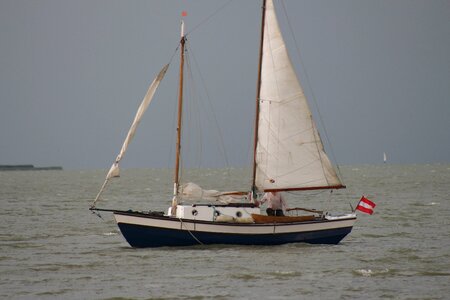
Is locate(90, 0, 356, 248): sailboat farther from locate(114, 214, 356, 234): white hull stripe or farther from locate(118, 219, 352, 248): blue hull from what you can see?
locate(114, 214, 356, 234): white hull stripe

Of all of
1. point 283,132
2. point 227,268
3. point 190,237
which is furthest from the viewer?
point 283,132

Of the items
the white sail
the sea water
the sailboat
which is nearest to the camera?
the sea water

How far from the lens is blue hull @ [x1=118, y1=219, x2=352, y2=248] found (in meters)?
38.8

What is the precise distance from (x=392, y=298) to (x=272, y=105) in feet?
47.2

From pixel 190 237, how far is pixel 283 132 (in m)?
6.30

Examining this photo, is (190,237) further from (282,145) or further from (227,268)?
(282,145)

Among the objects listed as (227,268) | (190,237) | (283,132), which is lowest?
(227,268)

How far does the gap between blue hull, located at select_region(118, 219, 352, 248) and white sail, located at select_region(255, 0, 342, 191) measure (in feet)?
7.88

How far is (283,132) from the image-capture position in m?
40.9

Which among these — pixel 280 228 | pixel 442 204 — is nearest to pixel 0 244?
pixel 280 228

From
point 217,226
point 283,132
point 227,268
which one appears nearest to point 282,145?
point 283,132

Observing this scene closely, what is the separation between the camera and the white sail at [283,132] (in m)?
40.8

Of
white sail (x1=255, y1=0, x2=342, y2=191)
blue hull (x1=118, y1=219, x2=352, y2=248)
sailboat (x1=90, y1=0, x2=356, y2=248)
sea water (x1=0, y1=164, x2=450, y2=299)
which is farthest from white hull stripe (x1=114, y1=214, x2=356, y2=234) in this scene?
white sail (x1=255, y1=0, x2=342, y2=191)

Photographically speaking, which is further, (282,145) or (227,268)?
(282,145)
